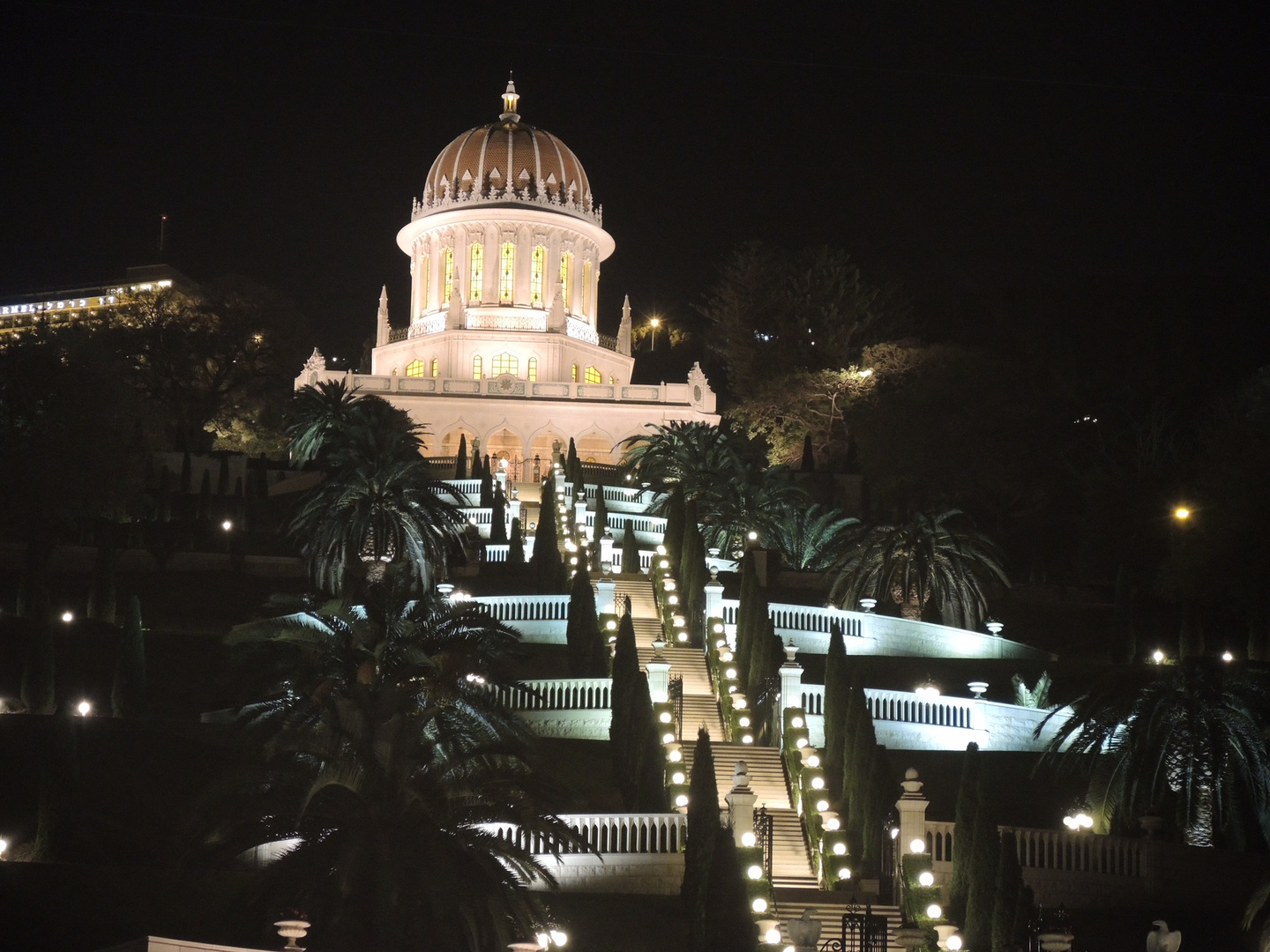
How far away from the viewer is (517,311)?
78125 millimetres

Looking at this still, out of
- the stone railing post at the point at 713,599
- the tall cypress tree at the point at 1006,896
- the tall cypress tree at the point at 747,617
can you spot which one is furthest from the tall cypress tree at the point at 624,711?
the tall cypress tree at the point at 1006,896

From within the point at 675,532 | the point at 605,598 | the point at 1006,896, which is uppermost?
the point at 675,532

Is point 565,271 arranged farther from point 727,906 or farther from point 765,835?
point 727,906

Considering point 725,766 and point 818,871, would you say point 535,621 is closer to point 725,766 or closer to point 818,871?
point 725,766

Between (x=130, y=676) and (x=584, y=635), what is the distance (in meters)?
9.25

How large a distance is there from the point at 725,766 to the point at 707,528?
63.3 feet

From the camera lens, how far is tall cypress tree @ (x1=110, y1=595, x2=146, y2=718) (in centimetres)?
3606

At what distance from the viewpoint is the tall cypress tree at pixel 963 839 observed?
92.0ft

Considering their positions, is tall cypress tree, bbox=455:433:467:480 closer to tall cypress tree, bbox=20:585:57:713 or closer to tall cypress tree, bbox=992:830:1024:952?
tall cypress tree, bbox=20:585:57:713

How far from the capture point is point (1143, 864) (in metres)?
29.4

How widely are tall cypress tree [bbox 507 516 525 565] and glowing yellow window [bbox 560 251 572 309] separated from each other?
30.8m

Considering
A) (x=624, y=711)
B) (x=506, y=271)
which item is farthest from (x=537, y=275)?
(x=624, y=711)

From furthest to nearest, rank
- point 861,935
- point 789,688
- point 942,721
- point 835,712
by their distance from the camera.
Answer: point 942,721 < point 789,688 < point 835,712 < point 861,935

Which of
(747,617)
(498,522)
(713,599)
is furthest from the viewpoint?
(498,522)
